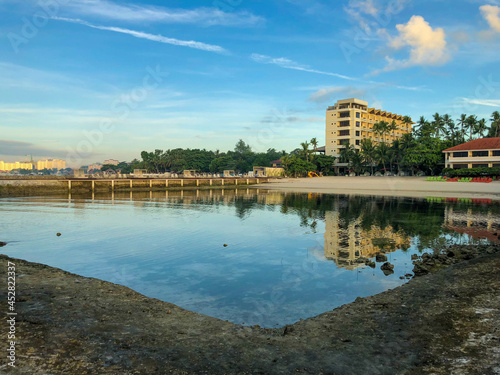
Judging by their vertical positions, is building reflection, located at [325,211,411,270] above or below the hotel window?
below

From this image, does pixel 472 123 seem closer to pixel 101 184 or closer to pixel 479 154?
pixel 479 154

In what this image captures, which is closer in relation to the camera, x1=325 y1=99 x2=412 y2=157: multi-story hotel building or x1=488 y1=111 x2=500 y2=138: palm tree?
x1=488 y1=111 x2=500 y2=138: palm tree

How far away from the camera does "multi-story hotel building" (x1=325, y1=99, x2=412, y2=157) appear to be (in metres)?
118

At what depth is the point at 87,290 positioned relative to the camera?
11.6m

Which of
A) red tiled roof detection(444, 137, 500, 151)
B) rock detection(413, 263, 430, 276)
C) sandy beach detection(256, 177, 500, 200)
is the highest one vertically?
red tiled roof detection(444, 137, 500, 151)

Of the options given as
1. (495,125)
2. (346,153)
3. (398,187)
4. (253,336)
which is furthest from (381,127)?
(253,336)

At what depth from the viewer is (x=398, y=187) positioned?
237ft

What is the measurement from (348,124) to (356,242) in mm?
103292

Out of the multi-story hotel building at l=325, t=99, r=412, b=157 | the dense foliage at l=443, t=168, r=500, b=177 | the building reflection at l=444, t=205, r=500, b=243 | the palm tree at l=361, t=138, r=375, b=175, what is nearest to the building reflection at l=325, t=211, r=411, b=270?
the building reflection at l=444, t=205, r=500, b=243

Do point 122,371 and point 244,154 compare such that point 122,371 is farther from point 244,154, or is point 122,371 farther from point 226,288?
point 244,154

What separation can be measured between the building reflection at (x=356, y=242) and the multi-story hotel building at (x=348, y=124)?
301 feet

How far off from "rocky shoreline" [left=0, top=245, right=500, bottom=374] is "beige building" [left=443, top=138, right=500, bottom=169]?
79620mm

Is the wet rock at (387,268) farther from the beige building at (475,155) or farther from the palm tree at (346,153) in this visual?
the palm tree at (346,153)

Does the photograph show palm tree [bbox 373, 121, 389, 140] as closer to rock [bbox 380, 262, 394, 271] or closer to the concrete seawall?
the concrete seawall
